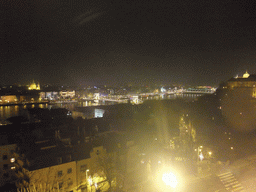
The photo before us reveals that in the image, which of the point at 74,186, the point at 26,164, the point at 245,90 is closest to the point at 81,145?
the point at 74,186

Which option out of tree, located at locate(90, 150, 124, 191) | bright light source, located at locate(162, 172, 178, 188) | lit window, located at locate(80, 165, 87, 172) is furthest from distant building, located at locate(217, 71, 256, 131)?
lit window, located at locate(80, 165, 87, 172)

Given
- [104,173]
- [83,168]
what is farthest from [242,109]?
[83,168]

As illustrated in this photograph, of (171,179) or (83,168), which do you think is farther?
(83,168)

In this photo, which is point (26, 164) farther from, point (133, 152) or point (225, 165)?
point (225, 165)

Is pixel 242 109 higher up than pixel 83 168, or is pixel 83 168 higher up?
pixel 242 109

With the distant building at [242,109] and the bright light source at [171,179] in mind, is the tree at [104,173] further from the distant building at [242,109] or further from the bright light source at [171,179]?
the distant building at [242,109]

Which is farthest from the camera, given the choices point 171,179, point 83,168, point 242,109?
point 242,109

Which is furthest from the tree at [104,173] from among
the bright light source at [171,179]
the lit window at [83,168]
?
the bright light source at [171,179]

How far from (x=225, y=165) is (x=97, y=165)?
99.3 inches

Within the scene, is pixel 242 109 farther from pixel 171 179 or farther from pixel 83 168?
pixel 83 168

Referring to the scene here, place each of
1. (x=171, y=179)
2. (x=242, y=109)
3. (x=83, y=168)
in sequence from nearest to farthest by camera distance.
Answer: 1. (x=171, y=179)
2. (x=83, y=168)
3. (x=242, y=109)

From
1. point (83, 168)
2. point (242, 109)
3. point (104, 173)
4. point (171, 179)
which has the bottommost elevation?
point (104, 173)

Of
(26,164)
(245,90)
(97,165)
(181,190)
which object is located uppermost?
(245,90)

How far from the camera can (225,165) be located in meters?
3.53
